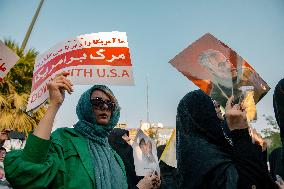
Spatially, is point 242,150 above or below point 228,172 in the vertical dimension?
above

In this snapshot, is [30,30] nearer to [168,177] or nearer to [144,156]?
[168,177]

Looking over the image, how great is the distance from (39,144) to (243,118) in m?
1.10

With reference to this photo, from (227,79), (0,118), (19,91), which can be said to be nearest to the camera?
(227,79)

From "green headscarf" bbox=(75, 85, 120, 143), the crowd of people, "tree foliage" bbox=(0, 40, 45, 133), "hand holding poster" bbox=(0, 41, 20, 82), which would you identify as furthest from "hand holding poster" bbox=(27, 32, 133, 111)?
"tree foliage" bbox=(0, 40, 45, 133)

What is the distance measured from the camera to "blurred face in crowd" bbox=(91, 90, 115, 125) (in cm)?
248

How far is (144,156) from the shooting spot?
3562 mm

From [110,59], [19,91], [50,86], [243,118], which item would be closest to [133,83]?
[110,59]

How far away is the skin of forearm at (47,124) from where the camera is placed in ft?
6.26

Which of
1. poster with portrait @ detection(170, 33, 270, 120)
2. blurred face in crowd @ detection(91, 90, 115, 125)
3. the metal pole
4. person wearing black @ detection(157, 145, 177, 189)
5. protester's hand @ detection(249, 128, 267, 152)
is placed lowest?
person wearing black @ detection(157, 145, 177, 189)

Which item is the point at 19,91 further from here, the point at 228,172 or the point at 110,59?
the point at 228,172

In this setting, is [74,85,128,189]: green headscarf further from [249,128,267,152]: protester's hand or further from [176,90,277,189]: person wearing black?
[249,128,267,152]: protester's hand

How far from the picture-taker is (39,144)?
1867 millimetres

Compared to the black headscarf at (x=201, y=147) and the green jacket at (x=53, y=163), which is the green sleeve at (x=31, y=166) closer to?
the green jacket at (x=53, y=163)

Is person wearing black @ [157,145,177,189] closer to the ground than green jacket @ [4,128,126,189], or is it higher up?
closer to the ground
